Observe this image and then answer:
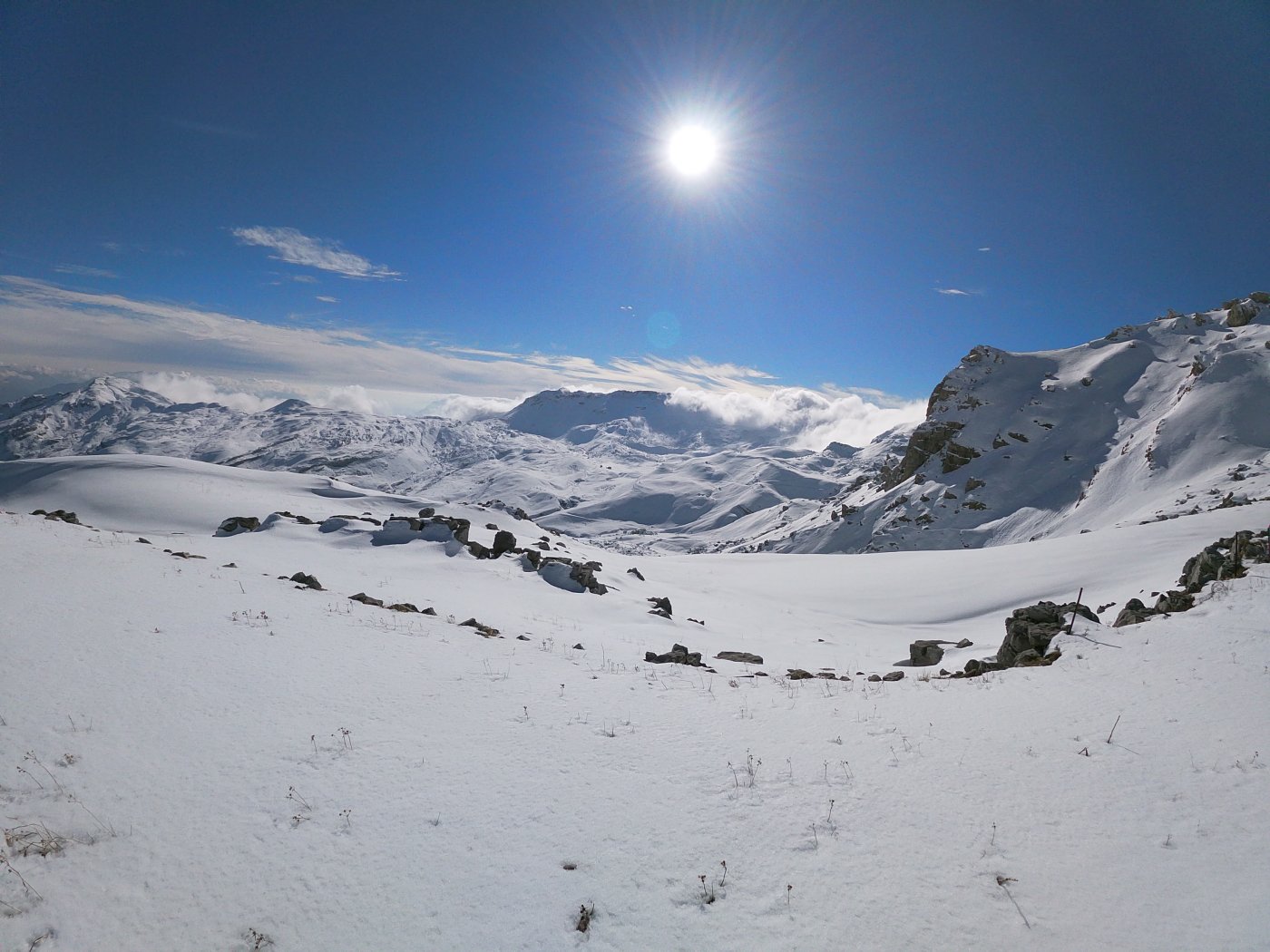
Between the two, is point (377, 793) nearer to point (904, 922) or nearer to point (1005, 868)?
point (904, 922)

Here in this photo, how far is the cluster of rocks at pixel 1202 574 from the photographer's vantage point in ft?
38.0

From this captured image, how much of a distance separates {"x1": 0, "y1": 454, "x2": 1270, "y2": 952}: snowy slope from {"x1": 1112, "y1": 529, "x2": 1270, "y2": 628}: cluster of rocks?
0.61 meters

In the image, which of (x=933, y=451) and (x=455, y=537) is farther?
(x=933, y=451)

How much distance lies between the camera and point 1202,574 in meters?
13.2

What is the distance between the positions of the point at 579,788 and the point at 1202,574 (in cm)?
1644

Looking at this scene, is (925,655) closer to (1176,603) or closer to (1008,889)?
(1176,603)

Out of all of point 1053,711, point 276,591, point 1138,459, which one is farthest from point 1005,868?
point 1138,459

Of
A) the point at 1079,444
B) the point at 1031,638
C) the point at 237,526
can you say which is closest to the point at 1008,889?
the point at 1031,638

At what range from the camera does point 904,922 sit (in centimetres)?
421

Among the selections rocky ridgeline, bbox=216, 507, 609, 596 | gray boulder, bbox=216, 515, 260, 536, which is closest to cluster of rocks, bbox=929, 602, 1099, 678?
rocky ridgeline, bbox=216, 507, 609, 596

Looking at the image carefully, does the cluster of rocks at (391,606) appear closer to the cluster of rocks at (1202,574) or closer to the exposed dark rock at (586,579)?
the exposed dark rock at (586,579)

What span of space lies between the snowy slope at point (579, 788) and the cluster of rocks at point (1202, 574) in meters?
0.61

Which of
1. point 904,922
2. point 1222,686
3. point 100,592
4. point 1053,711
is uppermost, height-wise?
point 1222,686

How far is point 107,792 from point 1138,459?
301ft
